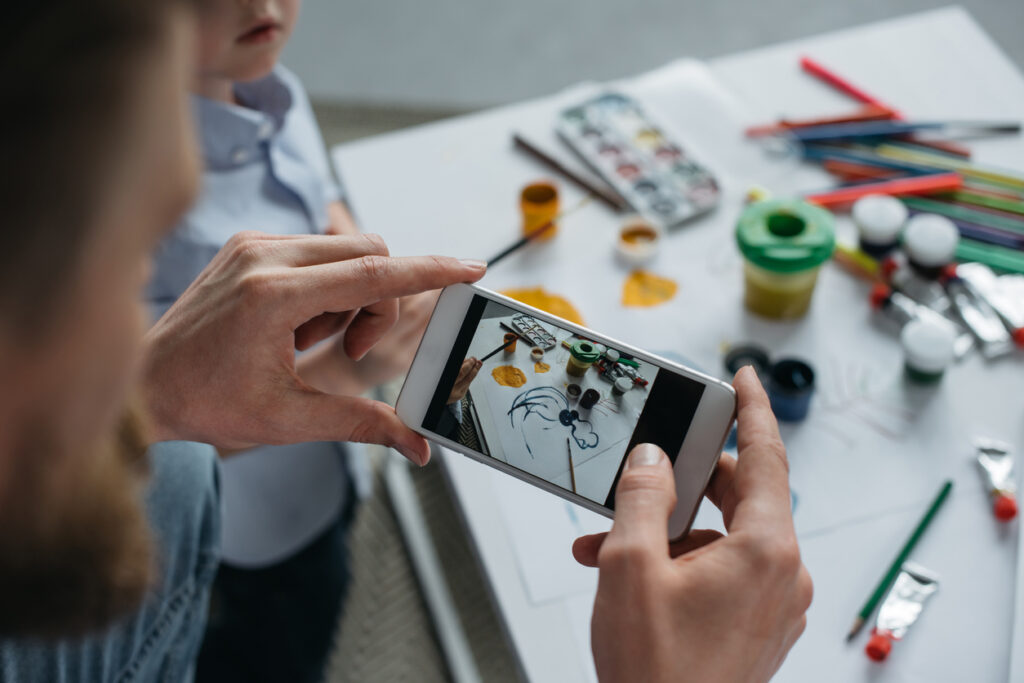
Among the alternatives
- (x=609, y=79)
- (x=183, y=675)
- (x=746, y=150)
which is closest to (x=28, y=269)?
(x=183, y=675)

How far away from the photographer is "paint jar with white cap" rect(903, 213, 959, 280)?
0.86 metres

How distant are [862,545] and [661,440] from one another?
220 mm

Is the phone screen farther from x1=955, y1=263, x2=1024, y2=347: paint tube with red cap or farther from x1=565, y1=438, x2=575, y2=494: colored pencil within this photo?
x1=955, y1=263, x2=1024, y2=347: paint tube with red cap

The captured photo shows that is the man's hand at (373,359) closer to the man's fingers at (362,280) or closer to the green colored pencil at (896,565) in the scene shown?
the man's fingers at (362,280)

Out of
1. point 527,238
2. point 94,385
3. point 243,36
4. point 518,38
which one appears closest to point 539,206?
point 527,238

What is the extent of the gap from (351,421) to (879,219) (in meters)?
0.59

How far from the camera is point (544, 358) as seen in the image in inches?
26.1

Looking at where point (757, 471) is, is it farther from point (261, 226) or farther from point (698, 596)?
point (261, 226)

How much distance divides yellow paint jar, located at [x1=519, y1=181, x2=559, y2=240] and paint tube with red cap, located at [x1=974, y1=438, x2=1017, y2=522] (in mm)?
482

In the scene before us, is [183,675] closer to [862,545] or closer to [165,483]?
[165,483]

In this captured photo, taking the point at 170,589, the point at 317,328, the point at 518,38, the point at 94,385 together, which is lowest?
the point at 518,38

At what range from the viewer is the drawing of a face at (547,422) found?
0.65 meters

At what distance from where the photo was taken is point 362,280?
0.64m

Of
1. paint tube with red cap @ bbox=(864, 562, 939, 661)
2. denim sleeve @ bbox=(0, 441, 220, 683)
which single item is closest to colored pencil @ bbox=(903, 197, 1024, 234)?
paint tube with red cap @ bbox=(864, 562, 939, 661)
